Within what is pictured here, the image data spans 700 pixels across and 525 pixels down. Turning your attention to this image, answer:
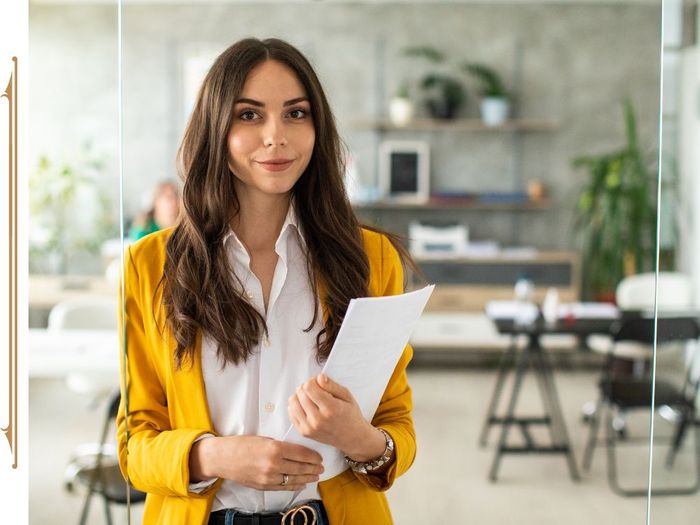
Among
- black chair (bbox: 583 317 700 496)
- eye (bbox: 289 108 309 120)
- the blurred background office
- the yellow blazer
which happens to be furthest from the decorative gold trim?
the blurred background office

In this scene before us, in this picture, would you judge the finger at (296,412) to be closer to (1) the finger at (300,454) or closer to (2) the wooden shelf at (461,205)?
(1) the finger at (300,454)

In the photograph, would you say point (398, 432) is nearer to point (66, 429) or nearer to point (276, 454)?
point (276, 454)

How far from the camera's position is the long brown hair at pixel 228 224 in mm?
1152

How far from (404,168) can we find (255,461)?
17.3 feet

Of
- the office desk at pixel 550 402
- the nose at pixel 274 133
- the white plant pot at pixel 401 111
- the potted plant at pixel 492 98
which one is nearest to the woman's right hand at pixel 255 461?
the nose at pixel 274 133

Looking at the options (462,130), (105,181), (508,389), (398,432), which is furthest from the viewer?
(462,130)

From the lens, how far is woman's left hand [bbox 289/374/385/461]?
3.47 feet

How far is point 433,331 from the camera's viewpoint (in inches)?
228

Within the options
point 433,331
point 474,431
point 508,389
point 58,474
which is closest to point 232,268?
point 58,474

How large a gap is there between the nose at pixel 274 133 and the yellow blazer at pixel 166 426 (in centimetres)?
23

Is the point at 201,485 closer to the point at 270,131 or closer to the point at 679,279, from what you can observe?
the point at 270,131

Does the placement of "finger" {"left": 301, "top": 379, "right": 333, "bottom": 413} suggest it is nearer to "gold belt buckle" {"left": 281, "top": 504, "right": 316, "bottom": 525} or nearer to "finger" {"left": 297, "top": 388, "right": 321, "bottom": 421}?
"finger" {"left": 297, "top": 388, "right": 321, "bottom": 421}

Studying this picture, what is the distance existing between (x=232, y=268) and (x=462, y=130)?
17.3 ft

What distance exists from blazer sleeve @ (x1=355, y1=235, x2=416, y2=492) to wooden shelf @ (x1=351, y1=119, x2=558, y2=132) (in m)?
4.92
